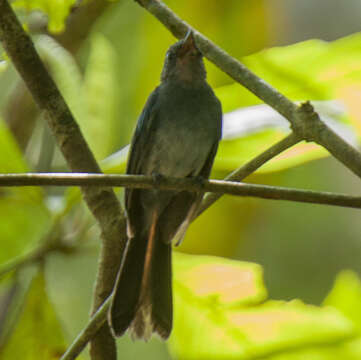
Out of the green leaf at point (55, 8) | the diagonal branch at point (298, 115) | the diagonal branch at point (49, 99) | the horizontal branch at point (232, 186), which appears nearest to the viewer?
the horizontal branch at point (232, 186)

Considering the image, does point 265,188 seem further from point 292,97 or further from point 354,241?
point 354,241

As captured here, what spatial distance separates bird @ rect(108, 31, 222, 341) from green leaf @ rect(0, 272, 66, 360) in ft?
0.77

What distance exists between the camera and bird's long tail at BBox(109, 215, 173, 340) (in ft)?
5.49

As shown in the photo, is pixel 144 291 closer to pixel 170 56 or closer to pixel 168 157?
pixel 168 157

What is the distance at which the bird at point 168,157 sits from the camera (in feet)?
6.34

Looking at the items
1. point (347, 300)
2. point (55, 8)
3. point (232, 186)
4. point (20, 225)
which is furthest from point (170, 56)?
point (232, 186)

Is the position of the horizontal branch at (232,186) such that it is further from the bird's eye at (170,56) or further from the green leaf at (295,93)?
the bird's eye at (170,56)

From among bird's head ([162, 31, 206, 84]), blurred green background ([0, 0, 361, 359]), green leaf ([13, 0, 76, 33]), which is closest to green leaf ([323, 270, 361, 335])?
blurred green background ([0, 0, 361, 359])

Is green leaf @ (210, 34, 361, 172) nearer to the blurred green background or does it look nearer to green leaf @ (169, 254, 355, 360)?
the blurred green background

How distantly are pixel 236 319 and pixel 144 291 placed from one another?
0.91ft

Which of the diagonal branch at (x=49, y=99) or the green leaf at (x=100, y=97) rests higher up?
the green leaf at (x=100, y=97)

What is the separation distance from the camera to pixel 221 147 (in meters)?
1.83

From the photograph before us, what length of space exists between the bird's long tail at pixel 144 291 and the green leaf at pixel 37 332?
0.23 m

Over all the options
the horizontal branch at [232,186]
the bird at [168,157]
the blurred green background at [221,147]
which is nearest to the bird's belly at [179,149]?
the bird at [168,157]
